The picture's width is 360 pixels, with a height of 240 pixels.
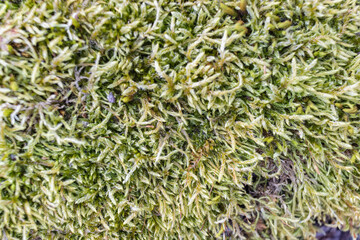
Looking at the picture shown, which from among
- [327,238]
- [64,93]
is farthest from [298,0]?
[327,238]

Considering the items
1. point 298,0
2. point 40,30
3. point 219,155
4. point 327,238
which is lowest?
point 327,238

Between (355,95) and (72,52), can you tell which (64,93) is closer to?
(72,52)

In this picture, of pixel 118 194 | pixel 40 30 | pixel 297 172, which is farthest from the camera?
pixel 297 172

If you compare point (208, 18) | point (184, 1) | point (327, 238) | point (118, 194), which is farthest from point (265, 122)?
point (327, 238)

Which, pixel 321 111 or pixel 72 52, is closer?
pixel 72 52

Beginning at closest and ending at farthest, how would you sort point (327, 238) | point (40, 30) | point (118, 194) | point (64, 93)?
point (40, 30), point (64, 93), point (118, 194), point (327, 238)

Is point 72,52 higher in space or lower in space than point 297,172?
higher

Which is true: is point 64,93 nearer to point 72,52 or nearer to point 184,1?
point 72,52
